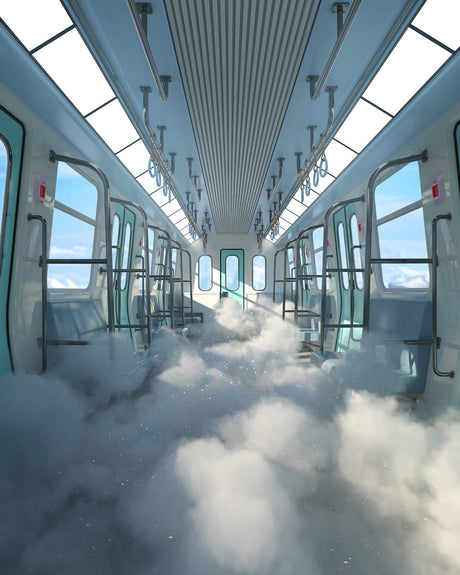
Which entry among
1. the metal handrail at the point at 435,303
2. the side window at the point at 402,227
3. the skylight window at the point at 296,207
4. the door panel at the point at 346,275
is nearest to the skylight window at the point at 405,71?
the side window at the point at 402,227

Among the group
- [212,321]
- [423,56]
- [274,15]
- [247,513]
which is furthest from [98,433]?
[212,321]

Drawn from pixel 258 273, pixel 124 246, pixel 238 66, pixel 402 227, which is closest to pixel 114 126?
pixel 238 66

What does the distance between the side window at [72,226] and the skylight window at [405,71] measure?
3.39 meters

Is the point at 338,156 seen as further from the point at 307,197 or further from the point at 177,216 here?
the point at 177,216

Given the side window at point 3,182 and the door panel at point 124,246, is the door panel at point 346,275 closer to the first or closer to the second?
the door panel at point 124,246

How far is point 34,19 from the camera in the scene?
287cm

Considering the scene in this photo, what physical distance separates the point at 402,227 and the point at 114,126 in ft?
12.2

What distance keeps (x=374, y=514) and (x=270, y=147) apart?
4.83 m

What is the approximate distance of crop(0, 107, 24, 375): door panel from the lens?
3209mm

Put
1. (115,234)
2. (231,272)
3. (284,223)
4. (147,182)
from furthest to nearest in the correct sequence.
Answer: (231,272) → (284,223) → (147,182) → (115,234)

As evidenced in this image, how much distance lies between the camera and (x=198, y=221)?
11.6m

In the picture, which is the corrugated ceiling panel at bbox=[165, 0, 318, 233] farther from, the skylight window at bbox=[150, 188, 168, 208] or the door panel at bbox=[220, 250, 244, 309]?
the door panel at bbox=[220, 250, 244, 309]

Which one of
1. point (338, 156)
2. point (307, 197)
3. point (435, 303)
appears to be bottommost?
point (435, 303)

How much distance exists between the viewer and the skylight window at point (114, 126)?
431 cm
